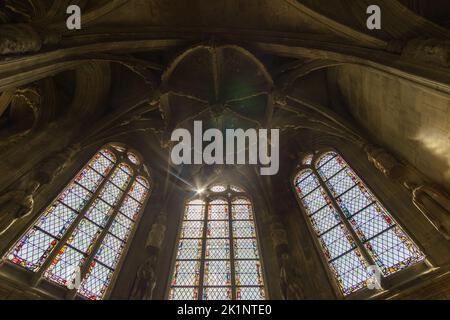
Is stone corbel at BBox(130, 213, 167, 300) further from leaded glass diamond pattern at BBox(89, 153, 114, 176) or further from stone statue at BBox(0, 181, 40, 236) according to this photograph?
stone statue at BBox(0, 181, 40, 236)

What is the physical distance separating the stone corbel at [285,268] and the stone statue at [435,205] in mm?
2833

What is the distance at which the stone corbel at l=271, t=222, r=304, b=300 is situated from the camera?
6598mm

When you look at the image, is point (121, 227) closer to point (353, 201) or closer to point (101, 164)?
point (101, 164)

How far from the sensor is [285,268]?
7137 millimetres

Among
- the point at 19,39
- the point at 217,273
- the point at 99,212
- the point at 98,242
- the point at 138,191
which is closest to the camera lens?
the point at 19,39

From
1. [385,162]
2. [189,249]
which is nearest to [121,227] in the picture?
[189,249]

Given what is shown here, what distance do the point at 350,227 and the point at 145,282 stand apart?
193 inches

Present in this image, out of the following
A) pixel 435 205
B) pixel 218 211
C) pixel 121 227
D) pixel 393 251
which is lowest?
pixel 393 251

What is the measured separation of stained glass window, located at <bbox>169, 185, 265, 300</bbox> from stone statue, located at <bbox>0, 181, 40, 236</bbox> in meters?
3.61

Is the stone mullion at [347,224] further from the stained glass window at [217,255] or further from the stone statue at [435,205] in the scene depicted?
the stained glass window at [217,255]

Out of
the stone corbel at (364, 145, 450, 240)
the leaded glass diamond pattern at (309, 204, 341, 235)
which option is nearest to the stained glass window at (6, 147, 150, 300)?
the leaded glass diamond pattern at (309, 204, 341, 235)

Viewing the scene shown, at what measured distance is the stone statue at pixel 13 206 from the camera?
584 centimetres

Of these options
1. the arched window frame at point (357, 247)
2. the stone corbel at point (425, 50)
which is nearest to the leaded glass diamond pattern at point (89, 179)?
the arched window frame at point (357, 247)

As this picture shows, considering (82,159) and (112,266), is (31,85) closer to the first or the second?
(82,159)
